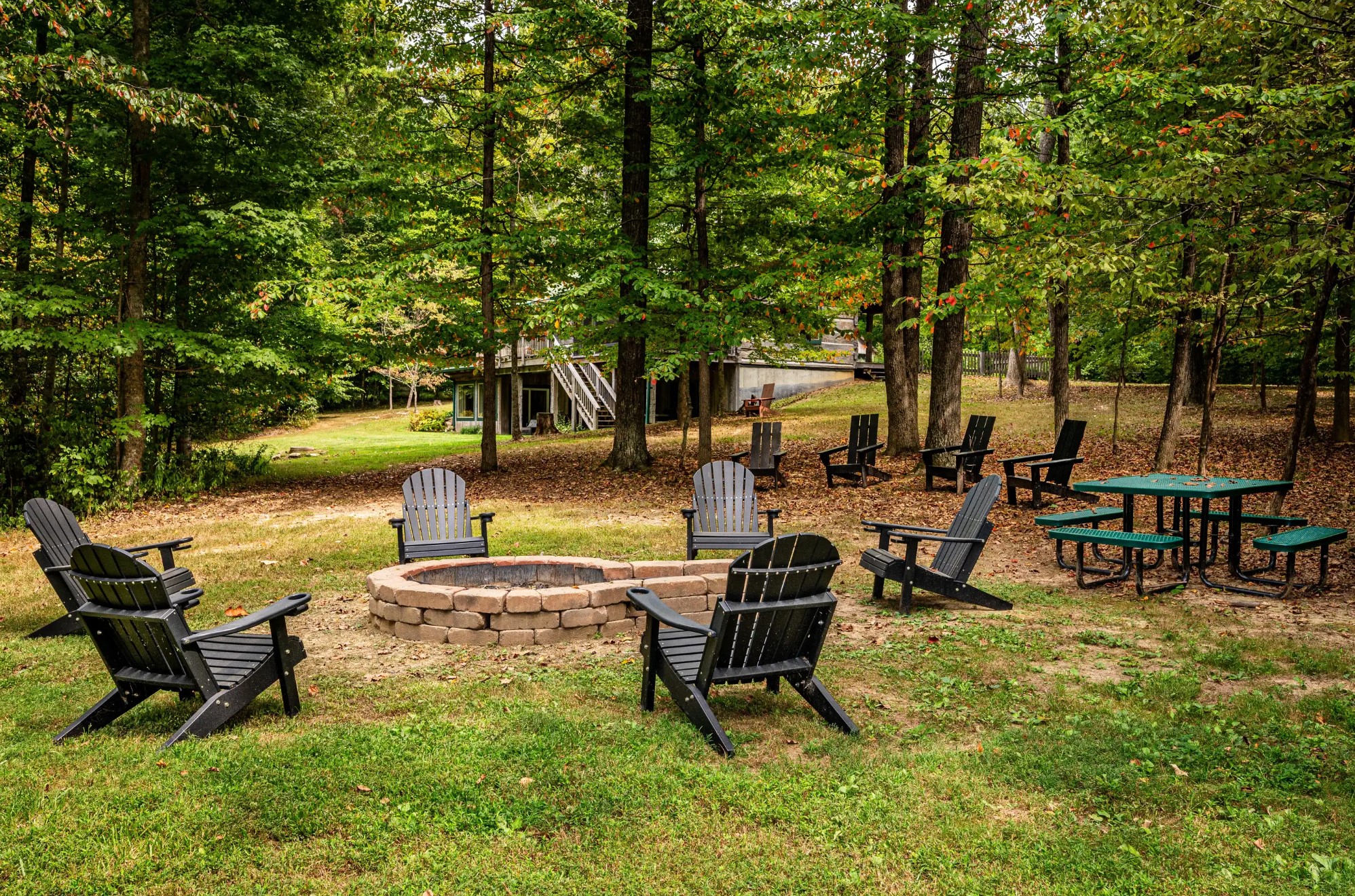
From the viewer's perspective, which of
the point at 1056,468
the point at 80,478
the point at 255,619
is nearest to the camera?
the point at 255,619

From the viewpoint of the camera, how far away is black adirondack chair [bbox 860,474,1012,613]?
6391 millimetres

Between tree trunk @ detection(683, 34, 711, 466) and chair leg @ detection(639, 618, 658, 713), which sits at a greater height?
tree trunk @ detection(683, 34, 711, 466)

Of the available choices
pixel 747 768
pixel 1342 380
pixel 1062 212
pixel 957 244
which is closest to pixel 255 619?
pixel 747 768

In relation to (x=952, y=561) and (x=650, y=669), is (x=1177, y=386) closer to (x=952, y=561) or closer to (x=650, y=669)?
A: (x=952, y=561)

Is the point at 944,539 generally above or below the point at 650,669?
above

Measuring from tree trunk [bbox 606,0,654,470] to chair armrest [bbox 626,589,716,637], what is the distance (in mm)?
7953

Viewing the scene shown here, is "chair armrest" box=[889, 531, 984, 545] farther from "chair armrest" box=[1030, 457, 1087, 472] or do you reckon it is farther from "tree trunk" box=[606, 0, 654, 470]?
"tree trunk" box=[606, 0, 654, 470]

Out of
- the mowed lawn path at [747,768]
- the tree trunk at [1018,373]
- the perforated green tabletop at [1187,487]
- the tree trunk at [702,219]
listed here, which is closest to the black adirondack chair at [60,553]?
the mowed lawn path at [747,768]

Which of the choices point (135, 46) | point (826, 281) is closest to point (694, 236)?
point (826, 281)

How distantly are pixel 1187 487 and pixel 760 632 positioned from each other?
15.5 feet

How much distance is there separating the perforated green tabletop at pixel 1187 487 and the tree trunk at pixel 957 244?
461 centimetres

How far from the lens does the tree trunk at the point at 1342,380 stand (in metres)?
13.6

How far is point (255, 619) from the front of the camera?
399 centimetres

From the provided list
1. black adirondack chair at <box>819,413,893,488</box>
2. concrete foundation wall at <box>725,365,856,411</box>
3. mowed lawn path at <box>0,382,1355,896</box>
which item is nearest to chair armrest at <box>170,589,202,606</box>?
mowed lawn path at <box>0,382,1355,896</box>
